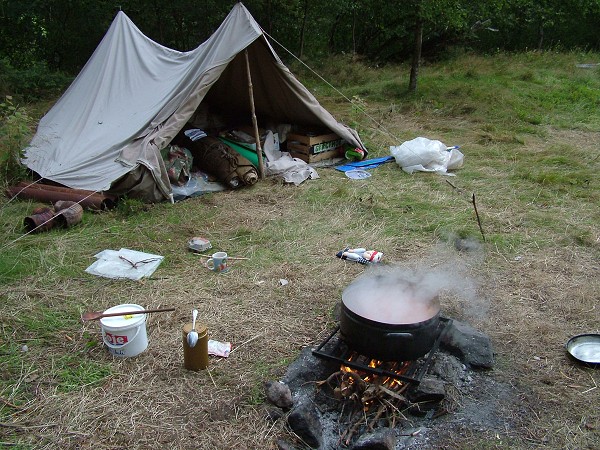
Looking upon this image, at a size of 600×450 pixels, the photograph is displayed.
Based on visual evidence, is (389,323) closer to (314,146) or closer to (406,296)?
(406,296)

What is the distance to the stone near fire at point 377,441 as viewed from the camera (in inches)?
87.3

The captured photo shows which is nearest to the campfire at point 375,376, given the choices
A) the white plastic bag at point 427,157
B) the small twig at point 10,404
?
the small twig at point 10,404

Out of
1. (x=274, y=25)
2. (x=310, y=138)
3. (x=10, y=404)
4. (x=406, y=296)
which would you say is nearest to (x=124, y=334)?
(x=10, y=404)

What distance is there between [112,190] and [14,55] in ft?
32.5

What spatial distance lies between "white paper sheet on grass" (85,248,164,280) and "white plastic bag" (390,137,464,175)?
11.4 ft

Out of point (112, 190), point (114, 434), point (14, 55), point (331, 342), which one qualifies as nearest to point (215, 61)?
point (112, 190)

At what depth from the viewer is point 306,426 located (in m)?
2.36

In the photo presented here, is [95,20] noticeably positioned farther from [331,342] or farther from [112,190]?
[331,342]

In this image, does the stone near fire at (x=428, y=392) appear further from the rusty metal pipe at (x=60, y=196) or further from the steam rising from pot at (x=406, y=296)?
the rusty metal pipe at (x=60, y=196)

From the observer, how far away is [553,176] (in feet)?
19.0

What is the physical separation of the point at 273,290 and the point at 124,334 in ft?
3.73

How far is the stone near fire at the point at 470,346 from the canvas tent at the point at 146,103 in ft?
11.0

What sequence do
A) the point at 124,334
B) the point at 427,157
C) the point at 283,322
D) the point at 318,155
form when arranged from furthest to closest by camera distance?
the point at 318,155, the point at 427,157, the point at 283,322, the point at 124,334

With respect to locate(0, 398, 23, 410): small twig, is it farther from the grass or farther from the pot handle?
the pot handle
